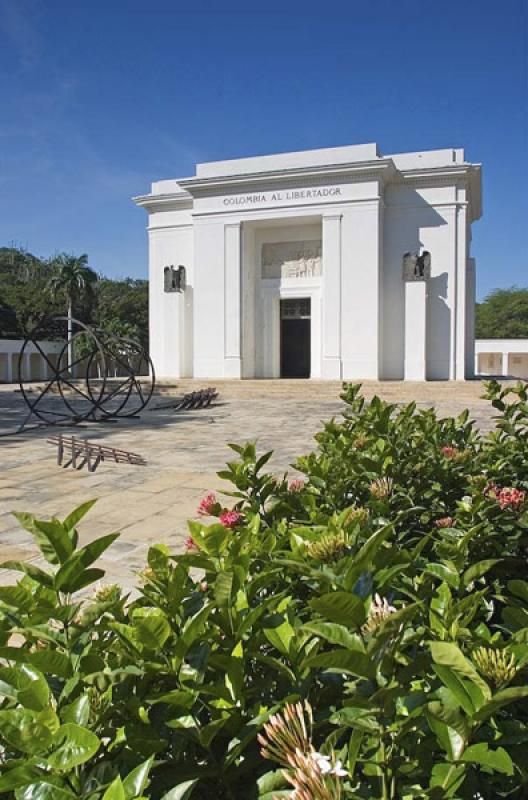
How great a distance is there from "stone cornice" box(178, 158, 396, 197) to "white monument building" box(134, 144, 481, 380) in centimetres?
4

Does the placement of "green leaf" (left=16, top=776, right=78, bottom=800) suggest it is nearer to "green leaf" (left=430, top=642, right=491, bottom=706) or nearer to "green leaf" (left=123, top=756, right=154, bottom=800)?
"green leaf" (left=123, top=756, right=154, bottom=800)

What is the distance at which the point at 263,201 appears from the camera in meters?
22.1

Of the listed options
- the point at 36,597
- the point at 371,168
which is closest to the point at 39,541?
the point at 36,597

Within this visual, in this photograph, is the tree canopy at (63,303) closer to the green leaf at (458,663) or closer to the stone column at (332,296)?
the stone column at (332,296)

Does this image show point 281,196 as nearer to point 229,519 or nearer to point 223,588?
point 229,519

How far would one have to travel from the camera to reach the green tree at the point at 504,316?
51.6m

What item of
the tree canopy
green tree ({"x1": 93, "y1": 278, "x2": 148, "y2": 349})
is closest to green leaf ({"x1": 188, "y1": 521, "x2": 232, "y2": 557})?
the tree canopy

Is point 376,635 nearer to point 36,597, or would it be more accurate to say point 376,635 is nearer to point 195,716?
point 195,716

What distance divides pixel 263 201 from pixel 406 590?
22261mm

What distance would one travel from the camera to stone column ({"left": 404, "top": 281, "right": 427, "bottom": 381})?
69.3ft

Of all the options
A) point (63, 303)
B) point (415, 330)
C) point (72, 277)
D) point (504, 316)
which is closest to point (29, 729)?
point (415, 330)

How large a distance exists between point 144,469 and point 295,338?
17.6m

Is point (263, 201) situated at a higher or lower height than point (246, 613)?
higher

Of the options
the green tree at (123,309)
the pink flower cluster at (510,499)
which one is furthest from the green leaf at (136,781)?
the green tree at (123,309)
